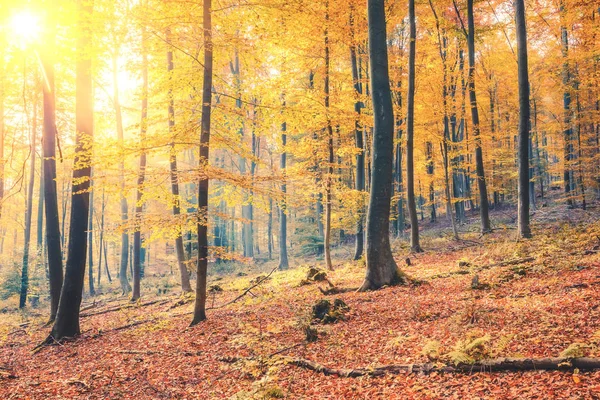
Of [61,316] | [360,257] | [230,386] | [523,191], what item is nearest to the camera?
[230,386]

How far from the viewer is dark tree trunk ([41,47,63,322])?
10.2 m

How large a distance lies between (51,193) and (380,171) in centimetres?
992

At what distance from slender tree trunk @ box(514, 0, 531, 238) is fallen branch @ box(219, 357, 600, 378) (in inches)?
366

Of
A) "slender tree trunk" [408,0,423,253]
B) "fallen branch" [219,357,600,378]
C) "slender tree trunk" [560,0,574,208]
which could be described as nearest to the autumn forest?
"fallen branch" [219,357,600,378]

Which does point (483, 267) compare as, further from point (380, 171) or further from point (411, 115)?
point (411, 115)

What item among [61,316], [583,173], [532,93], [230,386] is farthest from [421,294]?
[532,93]

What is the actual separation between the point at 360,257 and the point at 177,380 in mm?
11248

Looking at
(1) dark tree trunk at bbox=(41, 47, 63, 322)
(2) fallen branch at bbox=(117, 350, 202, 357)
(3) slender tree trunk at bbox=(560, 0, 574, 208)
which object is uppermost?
(3) slender tree trunk at bbox=(560, 0, 574, 208)

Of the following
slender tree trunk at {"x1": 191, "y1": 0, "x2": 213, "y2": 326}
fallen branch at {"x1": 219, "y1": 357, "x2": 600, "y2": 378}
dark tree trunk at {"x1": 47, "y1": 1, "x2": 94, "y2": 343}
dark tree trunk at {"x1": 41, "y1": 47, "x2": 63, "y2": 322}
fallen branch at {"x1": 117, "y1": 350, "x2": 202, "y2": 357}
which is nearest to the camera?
fallen branch at {"x1": 219, "y1": 357, "x2": 600, "y2": 378}

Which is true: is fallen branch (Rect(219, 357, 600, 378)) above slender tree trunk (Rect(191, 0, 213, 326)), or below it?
below

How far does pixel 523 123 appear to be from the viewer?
12.3 m

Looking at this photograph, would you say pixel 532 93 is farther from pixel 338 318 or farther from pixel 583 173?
pixel 338 318

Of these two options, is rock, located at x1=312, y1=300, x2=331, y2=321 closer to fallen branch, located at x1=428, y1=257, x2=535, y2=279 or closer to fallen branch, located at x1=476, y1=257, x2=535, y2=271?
fallen branch, located at x1=428, y1=257, x2=535, y2=279

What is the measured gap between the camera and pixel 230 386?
212 inches
